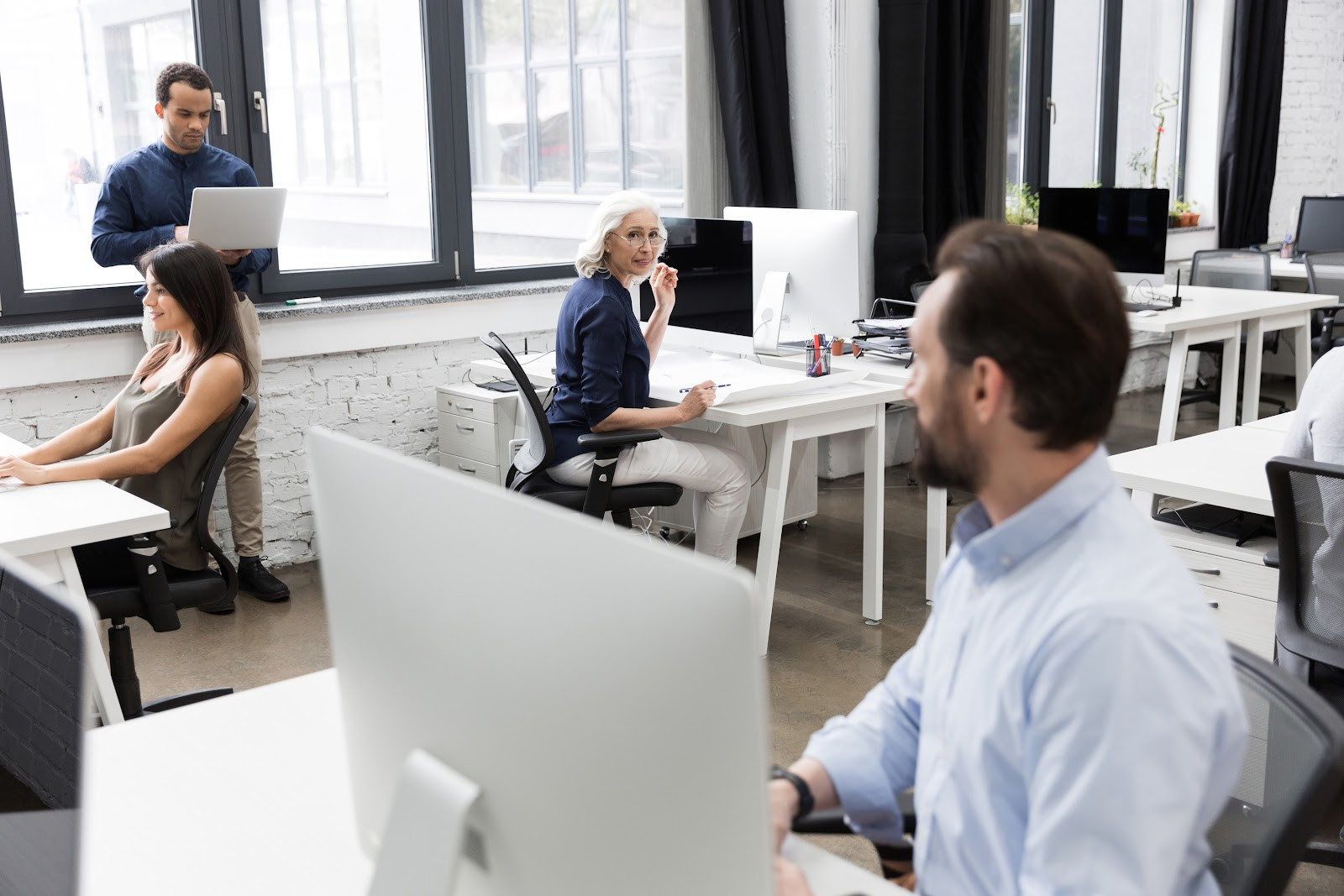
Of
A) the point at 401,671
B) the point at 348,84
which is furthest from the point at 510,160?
the point at 401,671

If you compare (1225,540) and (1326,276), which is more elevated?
(1326,276)

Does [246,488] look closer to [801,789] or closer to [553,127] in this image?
[553,127]

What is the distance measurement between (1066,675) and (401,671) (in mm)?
511

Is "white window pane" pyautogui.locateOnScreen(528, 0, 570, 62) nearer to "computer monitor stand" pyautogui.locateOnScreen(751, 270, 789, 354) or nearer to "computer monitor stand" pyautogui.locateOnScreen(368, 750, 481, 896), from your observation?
"computer monitor stand" pyautogui.locateOnScreen(751, 270, 789, 354)

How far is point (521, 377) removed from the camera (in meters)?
3.18

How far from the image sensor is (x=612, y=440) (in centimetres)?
328

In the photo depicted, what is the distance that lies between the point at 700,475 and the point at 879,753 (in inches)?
86.8

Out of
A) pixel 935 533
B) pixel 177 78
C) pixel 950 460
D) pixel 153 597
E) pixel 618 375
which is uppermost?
pixel 177 78

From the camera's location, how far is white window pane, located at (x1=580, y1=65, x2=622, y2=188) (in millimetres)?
5488

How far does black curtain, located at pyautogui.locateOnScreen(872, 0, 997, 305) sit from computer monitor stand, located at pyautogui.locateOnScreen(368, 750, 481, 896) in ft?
15.0

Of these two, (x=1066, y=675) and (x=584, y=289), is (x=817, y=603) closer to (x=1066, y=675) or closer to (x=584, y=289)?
Result: (x=584, y=289)

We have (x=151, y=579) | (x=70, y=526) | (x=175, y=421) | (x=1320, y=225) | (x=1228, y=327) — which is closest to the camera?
(x=70, y=526)

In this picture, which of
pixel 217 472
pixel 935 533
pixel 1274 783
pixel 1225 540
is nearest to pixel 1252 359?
pixel 935 533

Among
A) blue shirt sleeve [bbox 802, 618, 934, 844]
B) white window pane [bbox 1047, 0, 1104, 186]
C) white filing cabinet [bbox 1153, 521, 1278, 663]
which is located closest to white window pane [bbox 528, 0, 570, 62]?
white window pane [bbox 1047, 0, 1104, 186]
